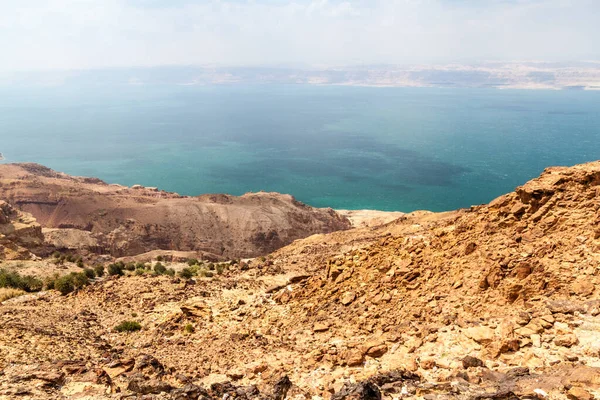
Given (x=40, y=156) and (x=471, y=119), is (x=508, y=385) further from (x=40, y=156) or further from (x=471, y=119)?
(x=471, y=119)

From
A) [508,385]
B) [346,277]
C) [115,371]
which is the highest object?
[508,385]

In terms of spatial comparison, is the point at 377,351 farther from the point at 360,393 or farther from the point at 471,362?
the point at 471,362

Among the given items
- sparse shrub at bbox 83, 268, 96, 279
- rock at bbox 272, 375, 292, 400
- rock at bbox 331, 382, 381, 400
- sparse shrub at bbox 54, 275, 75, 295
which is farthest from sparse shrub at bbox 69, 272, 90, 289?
rock at bbox 331, 382, 381, 400

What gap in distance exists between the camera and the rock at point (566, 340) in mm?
8078

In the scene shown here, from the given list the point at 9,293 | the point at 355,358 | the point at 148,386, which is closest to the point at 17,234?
the point at 9,293

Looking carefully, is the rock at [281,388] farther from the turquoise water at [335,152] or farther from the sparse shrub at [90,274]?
the turquoise water at [335,152]

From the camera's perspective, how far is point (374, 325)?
11734mm

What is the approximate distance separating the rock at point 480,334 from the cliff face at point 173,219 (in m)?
41.9

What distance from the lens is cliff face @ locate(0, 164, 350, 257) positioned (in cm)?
5165

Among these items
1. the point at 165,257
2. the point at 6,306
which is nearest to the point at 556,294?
the point at 6,306

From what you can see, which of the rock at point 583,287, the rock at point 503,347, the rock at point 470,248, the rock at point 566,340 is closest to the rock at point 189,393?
the rock at point 503,347

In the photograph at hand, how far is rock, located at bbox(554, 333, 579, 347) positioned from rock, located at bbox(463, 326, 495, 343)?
1275 mm

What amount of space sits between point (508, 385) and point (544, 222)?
6.39 m

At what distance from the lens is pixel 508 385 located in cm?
739
